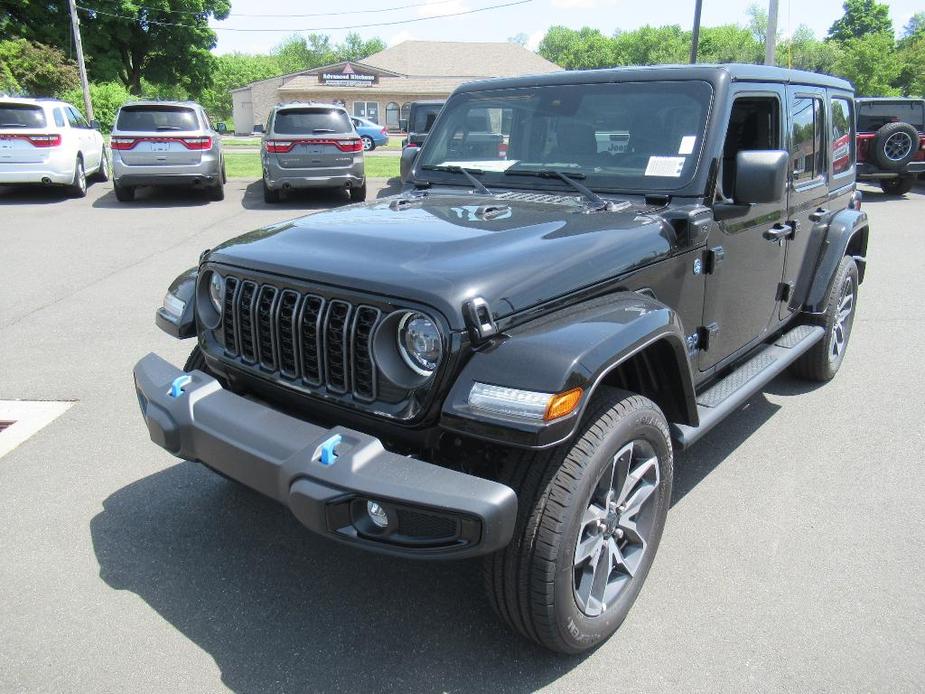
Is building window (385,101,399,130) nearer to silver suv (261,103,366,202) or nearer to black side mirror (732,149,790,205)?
silver suv (261,103,366,202)

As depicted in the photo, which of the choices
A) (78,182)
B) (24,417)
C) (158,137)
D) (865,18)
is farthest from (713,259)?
(865,18)

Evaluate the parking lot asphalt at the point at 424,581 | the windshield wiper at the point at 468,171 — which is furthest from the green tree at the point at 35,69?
the windshield wiper at the point at 468,171

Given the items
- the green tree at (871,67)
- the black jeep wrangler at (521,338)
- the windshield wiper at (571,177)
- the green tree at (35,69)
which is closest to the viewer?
the black jeep wrangler at (521,338)

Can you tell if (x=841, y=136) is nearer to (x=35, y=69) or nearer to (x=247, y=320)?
(x=247, y=320)

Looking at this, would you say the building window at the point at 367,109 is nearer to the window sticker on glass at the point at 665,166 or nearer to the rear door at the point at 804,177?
the rear door at the point at 804,177

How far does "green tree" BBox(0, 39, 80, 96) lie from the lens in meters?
27.5

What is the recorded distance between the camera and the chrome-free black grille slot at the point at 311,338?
2525mm

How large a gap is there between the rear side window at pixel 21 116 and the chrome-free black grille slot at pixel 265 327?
12682 mm

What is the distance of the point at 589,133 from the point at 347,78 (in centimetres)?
5440

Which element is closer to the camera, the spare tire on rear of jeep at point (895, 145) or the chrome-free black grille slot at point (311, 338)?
the chrome-free black grille slot at point (311, 338)

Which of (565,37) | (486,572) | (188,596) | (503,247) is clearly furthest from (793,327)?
(565,37)

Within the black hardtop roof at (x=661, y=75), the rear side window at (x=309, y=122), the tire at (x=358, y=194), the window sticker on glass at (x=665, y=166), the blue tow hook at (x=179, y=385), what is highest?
the black hardtop roof at (x=661, y=75)

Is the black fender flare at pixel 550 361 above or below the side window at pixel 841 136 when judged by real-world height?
below

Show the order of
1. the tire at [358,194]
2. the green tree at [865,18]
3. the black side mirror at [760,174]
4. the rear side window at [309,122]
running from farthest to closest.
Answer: the green tree at [865,18]
the tire at [358,194]
the rear side window at [309,122]
the black side mirror at [760,174]
